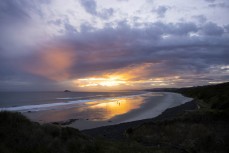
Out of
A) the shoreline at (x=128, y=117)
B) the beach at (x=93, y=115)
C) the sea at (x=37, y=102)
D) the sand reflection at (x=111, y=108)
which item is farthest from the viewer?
the sea at (x=37, y=102)

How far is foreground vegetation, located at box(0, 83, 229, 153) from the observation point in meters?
8.97

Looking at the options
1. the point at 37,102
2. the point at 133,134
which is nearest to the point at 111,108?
the point at 133,134

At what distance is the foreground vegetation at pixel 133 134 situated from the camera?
8969mm

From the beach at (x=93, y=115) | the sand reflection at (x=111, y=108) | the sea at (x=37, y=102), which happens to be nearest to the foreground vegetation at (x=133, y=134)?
the sea at (x=37, y=102)

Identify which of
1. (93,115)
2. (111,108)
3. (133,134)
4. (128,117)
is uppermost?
(133,134)

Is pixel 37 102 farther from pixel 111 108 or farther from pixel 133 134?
pixel 133 134

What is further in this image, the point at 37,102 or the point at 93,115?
the point at 37,102

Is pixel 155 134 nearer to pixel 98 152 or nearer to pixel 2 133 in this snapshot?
pixel 98 152

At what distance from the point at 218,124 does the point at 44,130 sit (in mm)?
12568

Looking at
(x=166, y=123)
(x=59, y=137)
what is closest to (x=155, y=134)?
(x=166, y=123)

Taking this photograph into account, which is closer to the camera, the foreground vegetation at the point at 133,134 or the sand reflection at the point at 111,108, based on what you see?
the foreground vegetation at the point at 133,134

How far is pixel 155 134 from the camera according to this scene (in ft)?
54.7

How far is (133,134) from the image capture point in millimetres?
18312

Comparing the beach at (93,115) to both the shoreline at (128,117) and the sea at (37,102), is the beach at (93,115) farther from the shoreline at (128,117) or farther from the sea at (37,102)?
the sea at (37,102)
